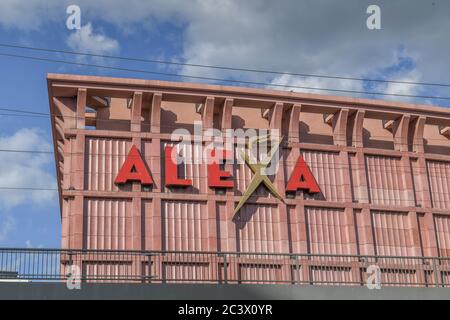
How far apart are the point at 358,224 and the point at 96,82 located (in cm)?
1660

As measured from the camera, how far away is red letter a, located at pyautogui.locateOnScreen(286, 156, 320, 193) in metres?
39.7

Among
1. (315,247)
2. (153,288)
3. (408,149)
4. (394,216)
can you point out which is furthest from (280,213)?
(153,288)

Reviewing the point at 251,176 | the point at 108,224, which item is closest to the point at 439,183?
the point at 251,176

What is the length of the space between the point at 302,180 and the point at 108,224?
11.2 m

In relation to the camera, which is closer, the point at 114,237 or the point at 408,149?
the point at 114,237

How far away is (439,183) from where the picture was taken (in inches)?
1706

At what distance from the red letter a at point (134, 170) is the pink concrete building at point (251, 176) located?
0.36 meters

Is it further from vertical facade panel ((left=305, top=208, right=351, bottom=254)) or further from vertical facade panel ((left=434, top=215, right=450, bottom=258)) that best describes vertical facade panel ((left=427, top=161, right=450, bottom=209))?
vertical facade panel ((left=305, top=208, right=351, bottom=254))

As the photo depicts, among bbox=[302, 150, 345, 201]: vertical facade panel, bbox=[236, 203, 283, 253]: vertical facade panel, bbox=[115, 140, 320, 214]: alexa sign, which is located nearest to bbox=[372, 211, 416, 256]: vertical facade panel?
bbox=[302, 150, 345, 201]: vertical facade panel

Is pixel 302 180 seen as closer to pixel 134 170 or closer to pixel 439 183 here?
pixel 439 183

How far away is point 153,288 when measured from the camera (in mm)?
26000

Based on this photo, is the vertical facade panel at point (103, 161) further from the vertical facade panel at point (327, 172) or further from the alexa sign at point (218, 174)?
the vertical facade panel at point (327, 172)
